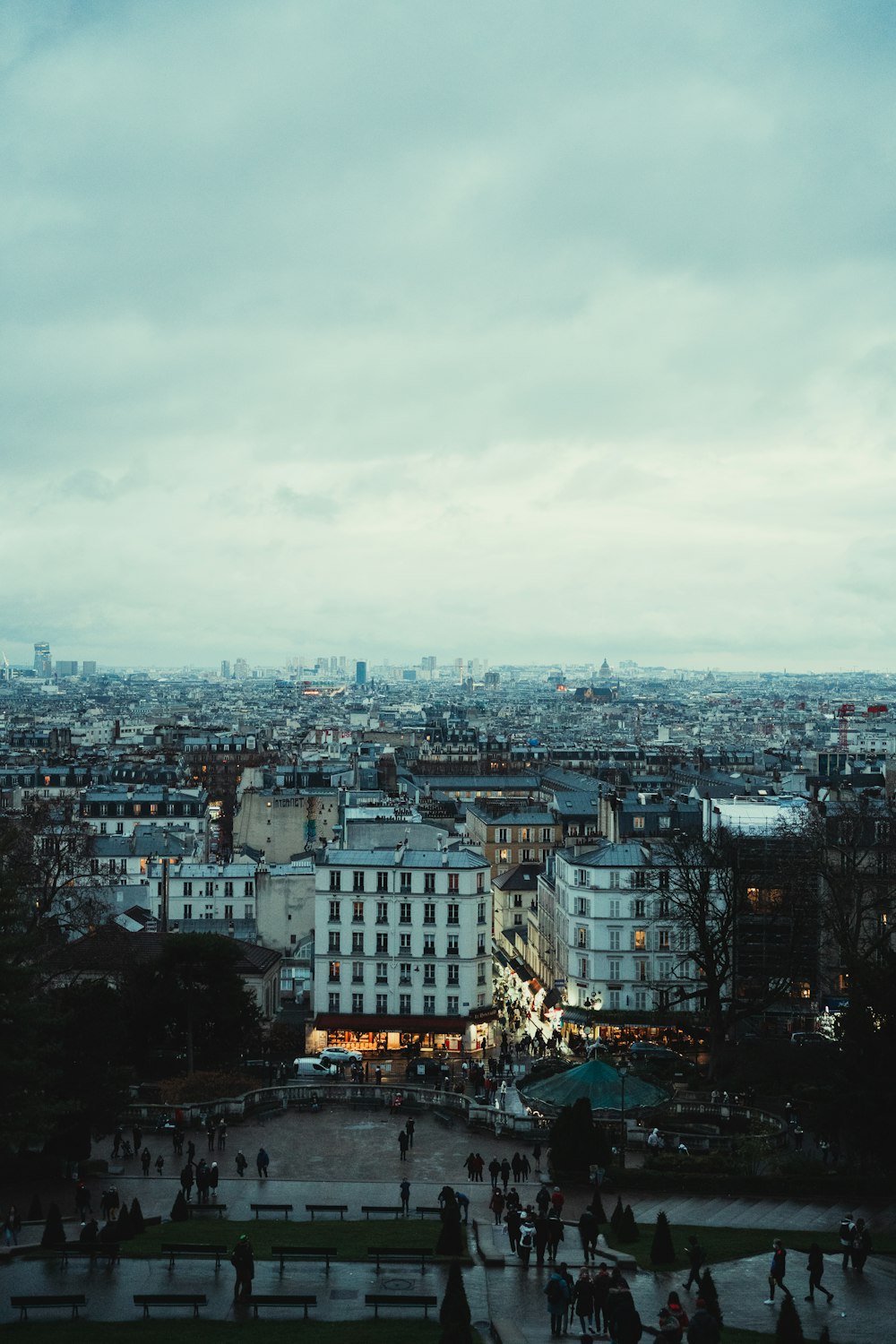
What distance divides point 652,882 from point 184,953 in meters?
20.5

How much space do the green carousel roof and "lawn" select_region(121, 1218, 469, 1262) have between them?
9439mm

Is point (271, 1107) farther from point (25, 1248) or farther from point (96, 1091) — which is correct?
point (25, 1248)

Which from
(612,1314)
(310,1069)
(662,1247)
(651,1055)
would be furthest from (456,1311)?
(651,1055)

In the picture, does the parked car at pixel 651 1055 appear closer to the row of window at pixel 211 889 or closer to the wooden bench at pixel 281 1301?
the wooden bench at pixel 281 1301

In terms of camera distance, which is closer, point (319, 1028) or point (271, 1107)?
point (271, 1107)

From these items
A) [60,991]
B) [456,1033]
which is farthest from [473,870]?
[60,991]

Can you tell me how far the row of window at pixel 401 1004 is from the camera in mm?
59000

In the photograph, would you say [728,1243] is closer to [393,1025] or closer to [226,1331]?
[226,1331]

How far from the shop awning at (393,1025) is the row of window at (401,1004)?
1.34 ft

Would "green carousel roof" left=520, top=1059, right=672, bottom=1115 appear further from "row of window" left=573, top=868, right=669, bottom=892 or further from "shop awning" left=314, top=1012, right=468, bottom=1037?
"row of window" left=573, top=868, right=669, bottom=892

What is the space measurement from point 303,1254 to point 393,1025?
3031 centimetres

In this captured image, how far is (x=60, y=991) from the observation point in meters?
45.0

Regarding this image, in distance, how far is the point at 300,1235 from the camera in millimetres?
31016

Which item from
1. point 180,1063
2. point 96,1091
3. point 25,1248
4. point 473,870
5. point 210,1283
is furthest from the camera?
point 473,870
